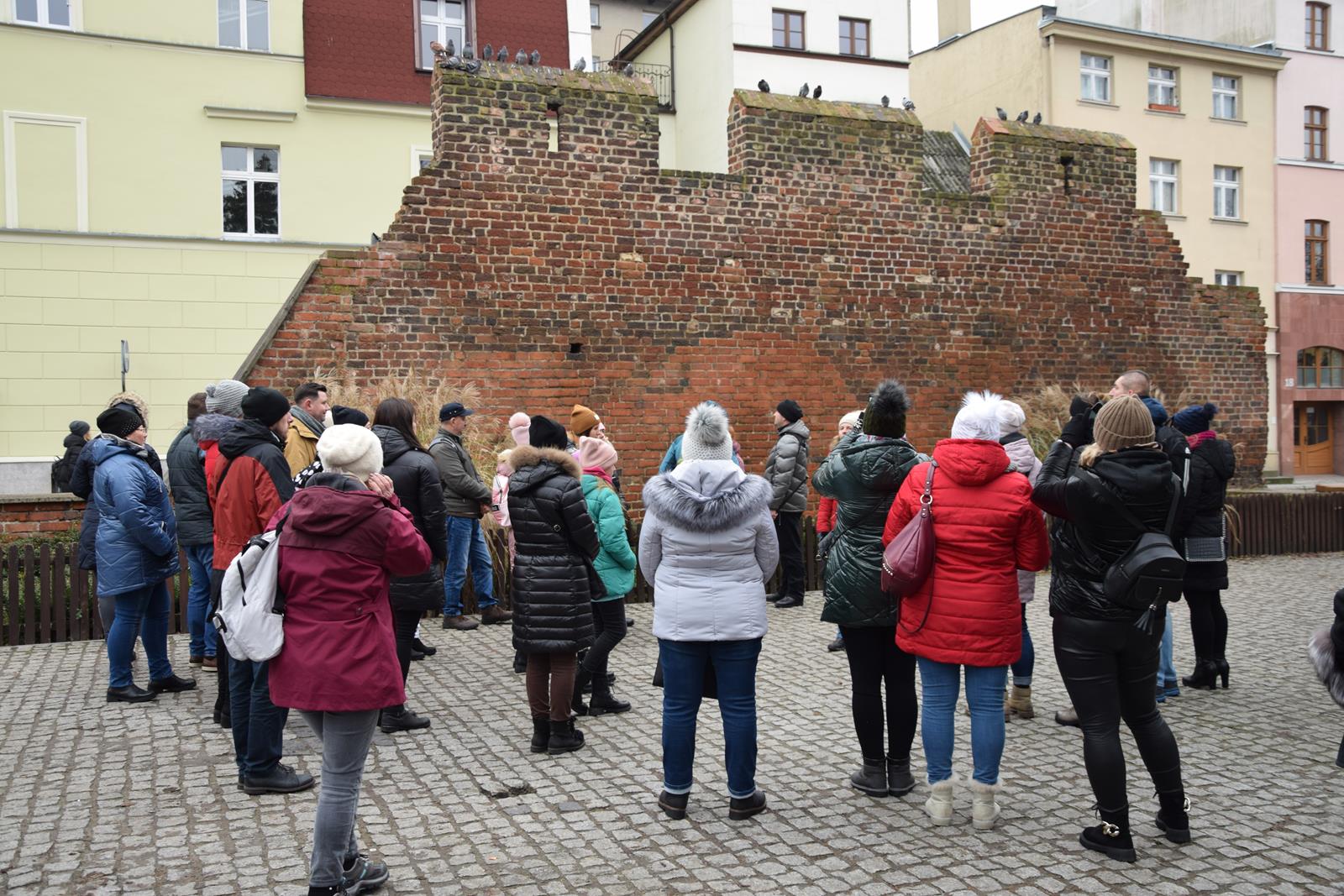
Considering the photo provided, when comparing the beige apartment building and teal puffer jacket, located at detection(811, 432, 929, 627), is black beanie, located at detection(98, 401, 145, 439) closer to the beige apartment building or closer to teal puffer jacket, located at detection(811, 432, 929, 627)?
teal puffer jacket, located at detection(811, 432, 929, 627)

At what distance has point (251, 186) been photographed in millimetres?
22359

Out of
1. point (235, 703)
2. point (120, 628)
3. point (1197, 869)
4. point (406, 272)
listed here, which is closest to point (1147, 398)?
point (1197, 869)

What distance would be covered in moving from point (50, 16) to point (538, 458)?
66.8 feet

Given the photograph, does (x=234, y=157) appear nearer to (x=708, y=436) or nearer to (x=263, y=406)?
(x=263, y=406)

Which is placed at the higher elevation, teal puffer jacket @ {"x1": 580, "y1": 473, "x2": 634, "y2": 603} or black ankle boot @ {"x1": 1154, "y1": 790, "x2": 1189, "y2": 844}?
teal puffer jacket @ {"x1": 580, "y1": 473, "x2": 634, "y2": 603}

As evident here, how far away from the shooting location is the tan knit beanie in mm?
4465

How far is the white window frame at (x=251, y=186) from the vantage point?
71.8ft

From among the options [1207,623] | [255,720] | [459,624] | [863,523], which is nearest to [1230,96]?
[1207,623]

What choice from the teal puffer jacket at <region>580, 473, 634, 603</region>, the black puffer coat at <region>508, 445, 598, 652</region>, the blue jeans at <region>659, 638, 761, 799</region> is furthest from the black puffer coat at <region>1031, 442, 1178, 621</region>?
the teal puffer jacket at <region>580, 473, 634, 603</region>

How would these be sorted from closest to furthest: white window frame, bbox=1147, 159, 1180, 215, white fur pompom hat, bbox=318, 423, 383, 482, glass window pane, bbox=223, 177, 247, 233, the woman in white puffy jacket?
white fur pompom hat, bbox=318, 423, 383, 482 < the woman in white puffy jacket < glass window pane, bbox=223, 177, 247, 233 < white window frame, bbox=1147, 159, 1180, 215

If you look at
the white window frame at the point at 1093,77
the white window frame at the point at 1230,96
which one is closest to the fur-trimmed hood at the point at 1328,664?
the white window frame at the point at 1093,77

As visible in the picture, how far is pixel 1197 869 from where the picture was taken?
4324 millimetres

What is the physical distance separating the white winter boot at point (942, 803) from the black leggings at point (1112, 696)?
2.00 feet

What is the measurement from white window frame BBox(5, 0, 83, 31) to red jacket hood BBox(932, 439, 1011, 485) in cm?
2179
